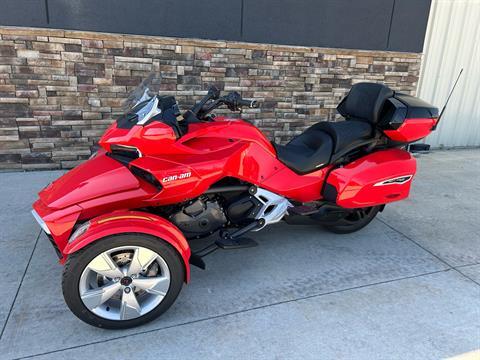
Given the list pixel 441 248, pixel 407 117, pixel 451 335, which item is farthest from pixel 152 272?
pixel 441 248

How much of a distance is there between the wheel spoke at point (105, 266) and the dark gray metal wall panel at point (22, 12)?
3373 mm

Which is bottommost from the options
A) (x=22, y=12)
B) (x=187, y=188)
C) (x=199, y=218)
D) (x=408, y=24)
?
(x=199, y=218)

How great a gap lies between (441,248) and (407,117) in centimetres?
124

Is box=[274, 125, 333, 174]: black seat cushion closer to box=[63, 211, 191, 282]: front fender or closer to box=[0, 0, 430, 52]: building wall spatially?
box=[63, 211, 191, 282]: front fender

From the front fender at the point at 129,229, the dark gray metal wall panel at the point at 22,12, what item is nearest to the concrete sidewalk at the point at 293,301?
the front fender at the point at 129,229

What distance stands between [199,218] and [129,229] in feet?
1.98

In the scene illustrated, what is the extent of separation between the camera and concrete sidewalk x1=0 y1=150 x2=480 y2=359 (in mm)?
2160

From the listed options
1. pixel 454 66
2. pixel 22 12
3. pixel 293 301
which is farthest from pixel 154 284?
pixel 454 66

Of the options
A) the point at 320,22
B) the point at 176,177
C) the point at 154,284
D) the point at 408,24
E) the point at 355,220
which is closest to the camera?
the point at 154,284

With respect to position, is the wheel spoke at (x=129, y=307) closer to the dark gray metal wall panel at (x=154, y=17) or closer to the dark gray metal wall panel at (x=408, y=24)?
the dark gray metal wall panel at (x=154, y=17)

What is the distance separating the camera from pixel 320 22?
529 cm

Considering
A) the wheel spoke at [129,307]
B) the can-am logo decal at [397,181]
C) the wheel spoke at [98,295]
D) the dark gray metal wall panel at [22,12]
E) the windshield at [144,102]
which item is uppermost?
the dark gray metal wall panel at [22,12]

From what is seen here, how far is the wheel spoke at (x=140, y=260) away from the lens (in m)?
2.22

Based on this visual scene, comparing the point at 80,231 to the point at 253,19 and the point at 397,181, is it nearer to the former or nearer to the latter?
the point at 397,181
